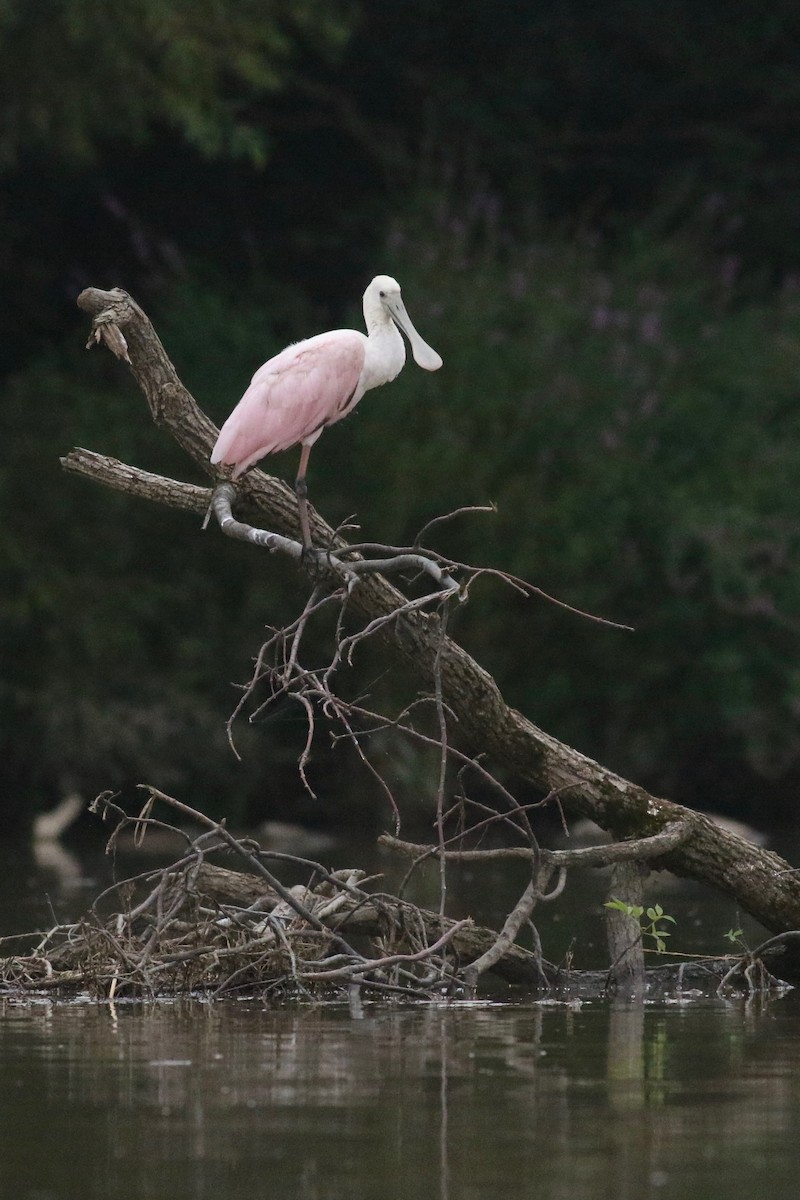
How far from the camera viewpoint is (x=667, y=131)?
25016mm

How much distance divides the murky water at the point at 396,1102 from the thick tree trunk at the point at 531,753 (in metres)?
0.58

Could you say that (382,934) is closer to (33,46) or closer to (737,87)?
(33,46)

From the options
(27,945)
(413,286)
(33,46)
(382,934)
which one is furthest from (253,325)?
(382,934)

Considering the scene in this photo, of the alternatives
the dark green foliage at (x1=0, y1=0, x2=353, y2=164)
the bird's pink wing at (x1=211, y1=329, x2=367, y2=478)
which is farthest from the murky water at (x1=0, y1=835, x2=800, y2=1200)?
the dark green foliage at (x1=0, y1=0, x2=353, y2=164)

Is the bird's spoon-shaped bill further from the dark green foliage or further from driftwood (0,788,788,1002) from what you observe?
the dark green foliage

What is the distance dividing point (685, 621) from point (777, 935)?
31.0 ft

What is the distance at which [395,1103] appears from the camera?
19.1ft

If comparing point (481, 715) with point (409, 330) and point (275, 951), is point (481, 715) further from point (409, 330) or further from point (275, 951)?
point (409, 330)

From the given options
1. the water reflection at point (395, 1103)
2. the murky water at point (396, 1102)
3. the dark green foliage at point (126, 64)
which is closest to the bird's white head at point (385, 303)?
the murky water at point (396, 1102)

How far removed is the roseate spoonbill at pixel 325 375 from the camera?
968cm

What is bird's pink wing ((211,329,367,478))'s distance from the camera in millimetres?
9625

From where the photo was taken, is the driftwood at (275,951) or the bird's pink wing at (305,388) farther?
the bird's pink wing at (305,388)

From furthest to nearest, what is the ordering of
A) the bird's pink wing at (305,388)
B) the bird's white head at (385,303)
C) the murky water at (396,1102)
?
the bird's white head at (385,303) → the bird's pink wing at (305,388) → the murky water at (396,1102)

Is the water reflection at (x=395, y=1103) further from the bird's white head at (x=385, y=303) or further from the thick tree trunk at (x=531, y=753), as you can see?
the bird's white head at (x=385, y=303)
